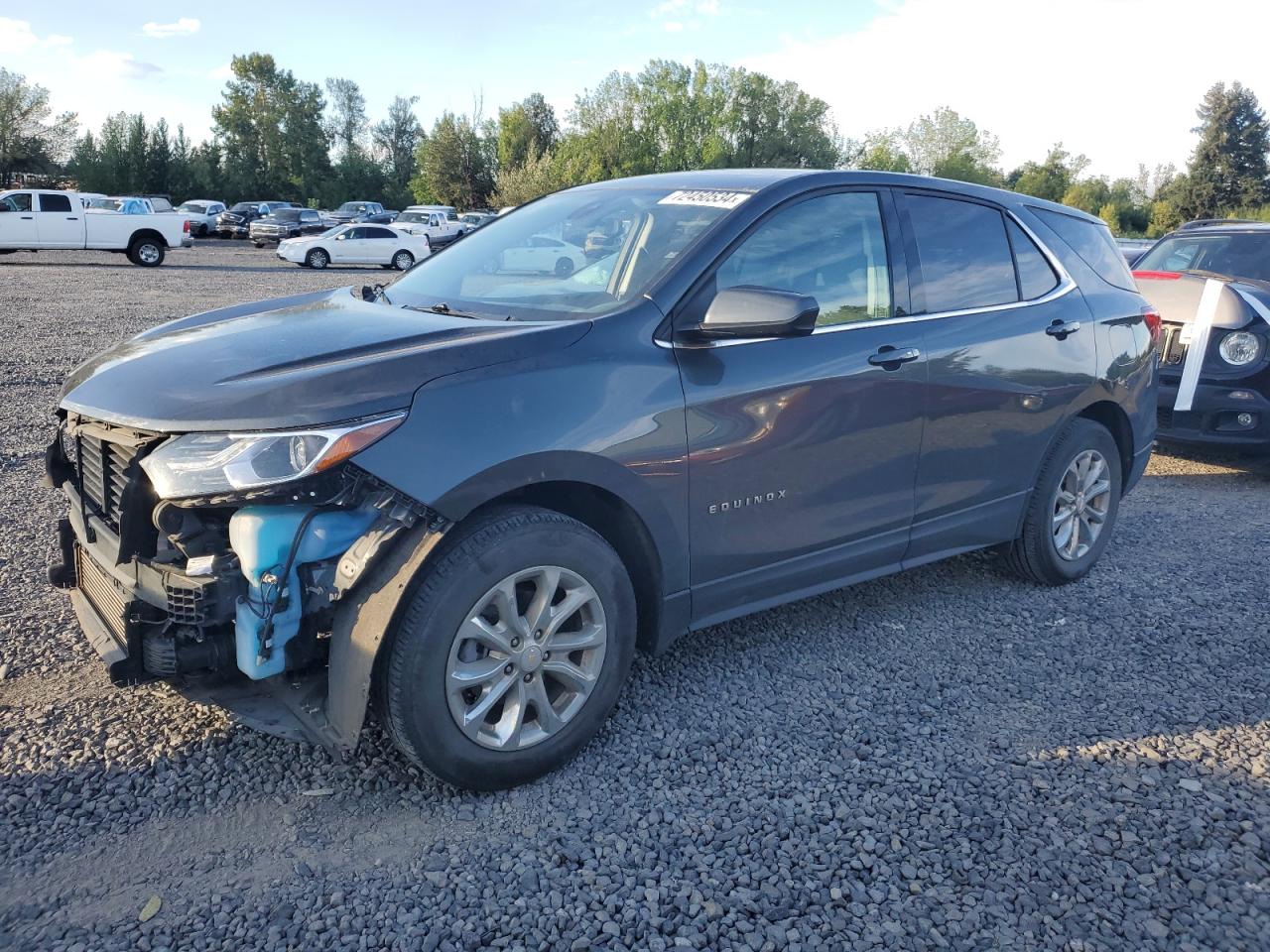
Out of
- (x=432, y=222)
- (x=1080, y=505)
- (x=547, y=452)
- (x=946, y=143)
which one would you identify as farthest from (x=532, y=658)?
(x=946, y=143)

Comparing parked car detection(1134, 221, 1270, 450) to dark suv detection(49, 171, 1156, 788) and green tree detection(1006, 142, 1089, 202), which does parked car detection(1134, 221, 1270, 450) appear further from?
green tree detection(1006, 142, 1089, 202)

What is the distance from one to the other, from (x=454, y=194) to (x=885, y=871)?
236ft

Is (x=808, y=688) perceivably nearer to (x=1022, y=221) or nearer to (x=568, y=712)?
(x=568, y=712)

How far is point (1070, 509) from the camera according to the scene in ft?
15.5

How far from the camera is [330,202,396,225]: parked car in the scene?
42.5 meters

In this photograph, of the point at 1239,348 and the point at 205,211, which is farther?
the point at 205,211

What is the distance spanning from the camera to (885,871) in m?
2.63

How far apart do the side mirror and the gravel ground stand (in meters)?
1.32

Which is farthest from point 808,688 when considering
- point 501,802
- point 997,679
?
point 501,802

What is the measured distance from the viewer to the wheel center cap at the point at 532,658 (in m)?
2.87

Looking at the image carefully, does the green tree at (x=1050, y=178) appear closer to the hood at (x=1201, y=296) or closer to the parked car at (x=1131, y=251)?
the parked car at (x=1131, y=251)

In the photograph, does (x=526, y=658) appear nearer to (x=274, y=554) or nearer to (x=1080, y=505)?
(x=274, y=554)

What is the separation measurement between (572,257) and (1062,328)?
2285mm

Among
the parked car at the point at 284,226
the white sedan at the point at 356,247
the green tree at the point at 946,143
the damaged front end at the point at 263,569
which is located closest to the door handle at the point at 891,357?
the damaged front end at the point at 263,569
